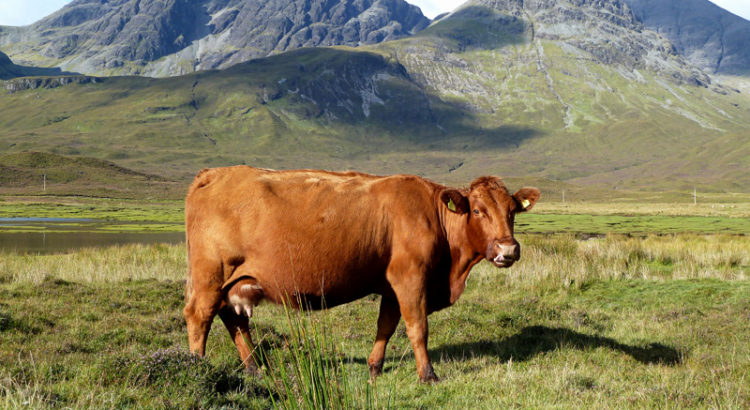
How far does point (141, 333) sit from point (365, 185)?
15.2 ft

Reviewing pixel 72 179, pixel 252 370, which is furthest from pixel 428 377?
pixel 72 179

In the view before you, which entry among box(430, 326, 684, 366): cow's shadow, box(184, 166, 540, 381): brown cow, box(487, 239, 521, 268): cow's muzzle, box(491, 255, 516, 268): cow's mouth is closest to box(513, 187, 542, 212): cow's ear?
box(184, 166, 540, 381): brown cow

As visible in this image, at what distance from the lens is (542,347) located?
30.8 ft

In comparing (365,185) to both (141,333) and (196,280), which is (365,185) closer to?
(196,280)

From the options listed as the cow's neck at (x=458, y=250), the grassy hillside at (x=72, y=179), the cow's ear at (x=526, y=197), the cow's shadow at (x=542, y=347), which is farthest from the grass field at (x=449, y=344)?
the grassy hillside at (x=72, y=179)

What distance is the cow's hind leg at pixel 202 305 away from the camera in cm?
762

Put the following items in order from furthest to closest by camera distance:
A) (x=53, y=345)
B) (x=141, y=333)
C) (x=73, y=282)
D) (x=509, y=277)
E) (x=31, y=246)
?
(x=31, y=246)
(x=509, y=277)
(x=73, y=282)
(x=141, y=333)
(x=53, y=345)

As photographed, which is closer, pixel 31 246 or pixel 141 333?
pixel 141 333

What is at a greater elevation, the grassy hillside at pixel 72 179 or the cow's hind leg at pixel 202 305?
the cow's hind leg at pixel 202 305

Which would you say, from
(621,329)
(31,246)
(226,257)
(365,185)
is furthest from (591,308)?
(31,246)

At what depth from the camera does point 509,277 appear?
53.3 ft

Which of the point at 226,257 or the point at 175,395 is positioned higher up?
the point at 226,257

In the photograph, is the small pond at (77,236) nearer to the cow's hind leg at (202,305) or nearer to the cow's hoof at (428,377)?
the cow's hind leg at (202,305)

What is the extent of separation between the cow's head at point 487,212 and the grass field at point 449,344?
1.58 m
